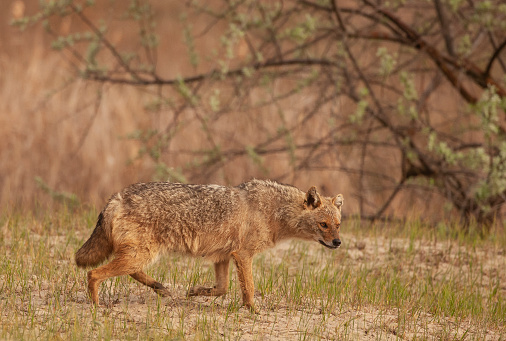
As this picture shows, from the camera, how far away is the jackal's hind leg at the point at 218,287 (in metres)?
6.22

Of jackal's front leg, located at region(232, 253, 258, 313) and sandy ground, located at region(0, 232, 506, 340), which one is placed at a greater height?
jackal's front leg, located at region(232, 253, 258, 313)

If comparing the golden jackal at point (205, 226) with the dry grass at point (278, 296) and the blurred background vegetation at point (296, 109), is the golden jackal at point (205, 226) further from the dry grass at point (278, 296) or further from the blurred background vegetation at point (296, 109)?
the blurred background vegetation at point (296, 109)

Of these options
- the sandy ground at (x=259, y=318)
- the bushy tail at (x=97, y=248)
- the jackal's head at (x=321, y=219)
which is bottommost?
the sandy ground at (x=259, y=318)

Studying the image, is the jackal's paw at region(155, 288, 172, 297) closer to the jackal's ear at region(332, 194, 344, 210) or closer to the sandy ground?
the sandy ground

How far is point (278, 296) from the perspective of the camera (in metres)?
6.54

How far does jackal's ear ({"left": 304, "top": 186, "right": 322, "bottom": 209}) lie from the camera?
21.1 ft

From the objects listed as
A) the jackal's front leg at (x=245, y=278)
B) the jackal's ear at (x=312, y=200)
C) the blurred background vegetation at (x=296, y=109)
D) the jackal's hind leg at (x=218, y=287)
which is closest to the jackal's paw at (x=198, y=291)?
the jackal's hind leg at (x=218, y=287)

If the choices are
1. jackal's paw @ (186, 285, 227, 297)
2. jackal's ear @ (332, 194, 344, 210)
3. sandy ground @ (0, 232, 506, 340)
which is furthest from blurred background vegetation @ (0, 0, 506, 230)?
jackal's paw @ (186, 285, 227, 297)

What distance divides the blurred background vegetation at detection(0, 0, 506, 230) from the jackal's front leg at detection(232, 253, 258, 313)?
3686mm

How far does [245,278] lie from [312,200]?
1.01m

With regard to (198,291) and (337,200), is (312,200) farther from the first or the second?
(198,291)

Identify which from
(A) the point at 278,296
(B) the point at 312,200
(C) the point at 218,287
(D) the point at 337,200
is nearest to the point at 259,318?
(C) the point at 218,287

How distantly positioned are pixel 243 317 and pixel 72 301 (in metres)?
1.49

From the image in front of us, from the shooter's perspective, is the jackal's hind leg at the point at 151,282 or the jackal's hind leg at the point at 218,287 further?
the jackal's hind leg at the point at 218,287
